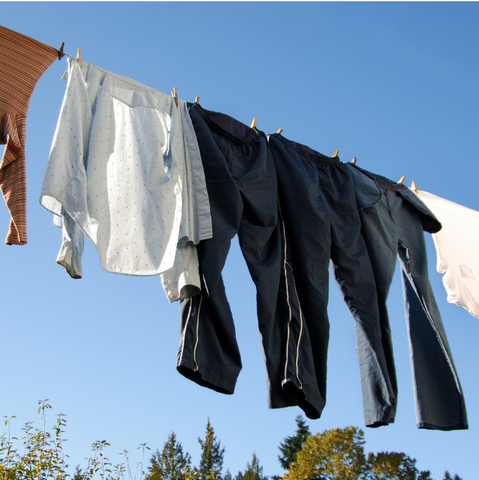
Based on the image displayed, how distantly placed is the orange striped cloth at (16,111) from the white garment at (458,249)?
221 cm

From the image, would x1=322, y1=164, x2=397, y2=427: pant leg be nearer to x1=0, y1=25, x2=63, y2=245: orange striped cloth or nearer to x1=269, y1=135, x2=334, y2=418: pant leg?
x1=269, y1=135, x2=334, y2=418: pant leg

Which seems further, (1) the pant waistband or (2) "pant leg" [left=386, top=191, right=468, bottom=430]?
(1) the pant waistband

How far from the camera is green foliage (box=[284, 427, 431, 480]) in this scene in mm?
16109

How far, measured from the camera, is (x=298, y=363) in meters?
2.02

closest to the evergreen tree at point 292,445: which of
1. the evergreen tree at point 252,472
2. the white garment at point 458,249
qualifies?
the evergreen tree at point 252,472

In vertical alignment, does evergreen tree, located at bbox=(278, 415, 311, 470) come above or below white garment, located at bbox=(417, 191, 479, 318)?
above

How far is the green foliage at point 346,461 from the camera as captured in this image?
634 inches

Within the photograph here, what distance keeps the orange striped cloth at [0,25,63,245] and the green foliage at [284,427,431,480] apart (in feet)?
53.3

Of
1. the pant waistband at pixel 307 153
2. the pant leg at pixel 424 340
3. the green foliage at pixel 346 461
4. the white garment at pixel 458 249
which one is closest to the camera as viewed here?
the pant leg at pixel 424 340

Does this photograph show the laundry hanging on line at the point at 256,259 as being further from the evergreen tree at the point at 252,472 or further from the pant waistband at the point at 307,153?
the evergreen tree at the point at 252,472

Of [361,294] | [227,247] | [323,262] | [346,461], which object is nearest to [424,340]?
[361,294]

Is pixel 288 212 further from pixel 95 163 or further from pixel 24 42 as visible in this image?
pixel 24 42

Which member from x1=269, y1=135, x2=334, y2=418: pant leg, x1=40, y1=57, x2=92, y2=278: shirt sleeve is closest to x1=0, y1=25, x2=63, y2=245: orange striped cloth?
x1=40, y1=57, x2=92, y2=278: shirt sleeve

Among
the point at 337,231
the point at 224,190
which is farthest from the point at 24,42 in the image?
the point at 337,231
